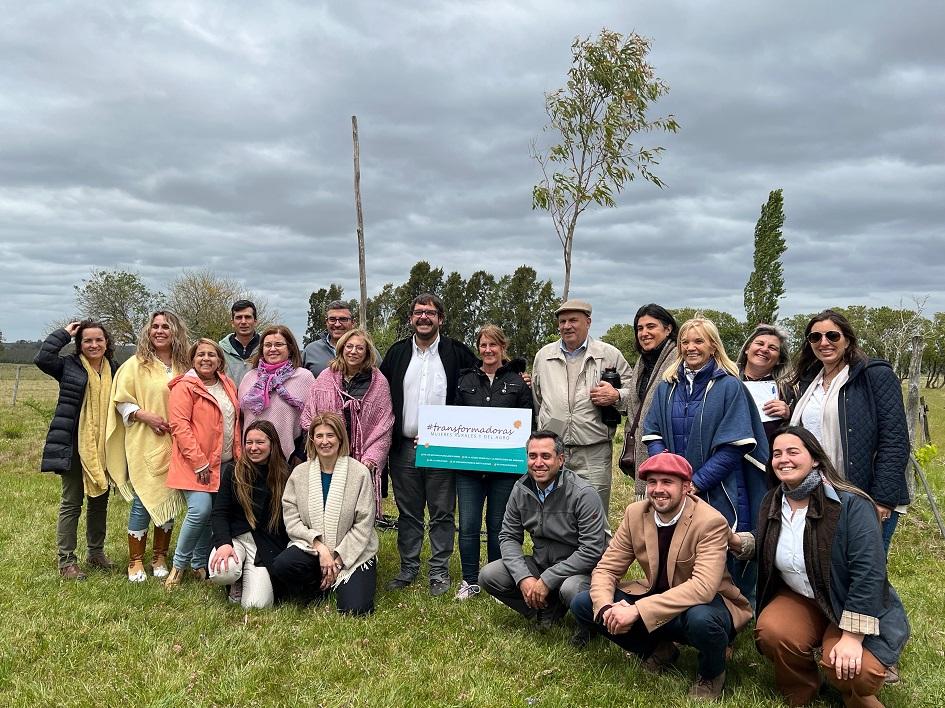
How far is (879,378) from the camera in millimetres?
4750

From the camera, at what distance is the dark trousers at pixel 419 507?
6562 millimetres

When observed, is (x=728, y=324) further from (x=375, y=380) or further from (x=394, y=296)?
(x=375, y=380)

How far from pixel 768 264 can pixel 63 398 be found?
148ft

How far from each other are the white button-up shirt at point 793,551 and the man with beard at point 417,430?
10.1 ft

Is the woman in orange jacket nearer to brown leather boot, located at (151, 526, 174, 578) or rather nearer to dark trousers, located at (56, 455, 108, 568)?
brown leather boot, located at (151, 526, 174, 578)

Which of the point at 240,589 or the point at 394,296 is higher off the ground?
the point at 394,296

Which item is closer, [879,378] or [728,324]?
[879,378]

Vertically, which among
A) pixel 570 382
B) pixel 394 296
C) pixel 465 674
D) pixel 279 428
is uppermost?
pixel 394 296

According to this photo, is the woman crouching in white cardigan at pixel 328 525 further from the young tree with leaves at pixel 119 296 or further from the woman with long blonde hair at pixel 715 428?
the young tree with leaves at pixel 119 296

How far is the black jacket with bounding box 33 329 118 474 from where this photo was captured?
21.1 ft

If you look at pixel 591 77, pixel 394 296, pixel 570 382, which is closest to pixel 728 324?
pixel 394 296

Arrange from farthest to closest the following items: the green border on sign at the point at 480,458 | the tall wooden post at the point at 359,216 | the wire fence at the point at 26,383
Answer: the wire fence at the point at 26,383
the tall wooden post at the point at 359,216
the green border on sign at the point at 480,458

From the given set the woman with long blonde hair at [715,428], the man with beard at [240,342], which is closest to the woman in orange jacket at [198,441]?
the man with beard at [240,342]

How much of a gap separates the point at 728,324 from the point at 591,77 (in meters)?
67.9
